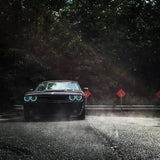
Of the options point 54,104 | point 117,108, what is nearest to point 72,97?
point 54,104

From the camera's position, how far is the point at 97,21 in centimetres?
2261

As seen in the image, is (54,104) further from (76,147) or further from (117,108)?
(117,108)

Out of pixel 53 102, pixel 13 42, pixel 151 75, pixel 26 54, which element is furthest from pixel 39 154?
pixel 151 75

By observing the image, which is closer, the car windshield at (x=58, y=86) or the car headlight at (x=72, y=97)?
the car headlight at (x=72, y=97)

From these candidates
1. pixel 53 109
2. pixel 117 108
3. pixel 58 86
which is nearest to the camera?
pixel 53 109

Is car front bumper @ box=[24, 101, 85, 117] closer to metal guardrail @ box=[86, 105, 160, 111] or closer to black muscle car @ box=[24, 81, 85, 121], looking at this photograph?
black muscle car @ box=[24, 81, 85, 121]

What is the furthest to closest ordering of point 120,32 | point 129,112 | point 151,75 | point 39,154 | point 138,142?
point 151,75 < point 120,32 < point 129,112 < point 138,142 < point 39,154

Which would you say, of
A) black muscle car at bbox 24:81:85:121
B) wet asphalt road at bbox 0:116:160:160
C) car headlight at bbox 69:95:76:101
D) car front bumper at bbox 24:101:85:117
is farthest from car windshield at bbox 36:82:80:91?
wet asphalt road at bbox 0:116:160:160

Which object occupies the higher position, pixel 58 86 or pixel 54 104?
pixel 58 86

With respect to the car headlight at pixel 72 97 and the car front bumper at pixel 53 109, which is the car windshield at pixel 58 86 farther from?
the car front bumper at pixel 53 109

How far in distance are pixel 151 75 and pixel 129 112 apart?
41.3 feet

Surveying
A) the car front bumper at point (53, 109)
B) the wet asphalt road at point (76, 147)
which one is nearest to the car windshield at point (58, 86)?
the car front bumper at point (53, 109)

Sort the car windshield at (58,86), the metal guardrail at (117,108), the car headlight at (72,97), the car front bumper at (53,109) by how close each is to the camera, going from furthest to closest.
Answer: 1. the metal guardrail at (117,108)
2. the car windshield at (58,86)
3. the car headlight at (72,97)
4. the car front bumper at (53,109)

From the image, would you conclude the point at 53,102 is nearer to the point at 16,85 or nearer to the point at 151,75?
the point at 16,85
